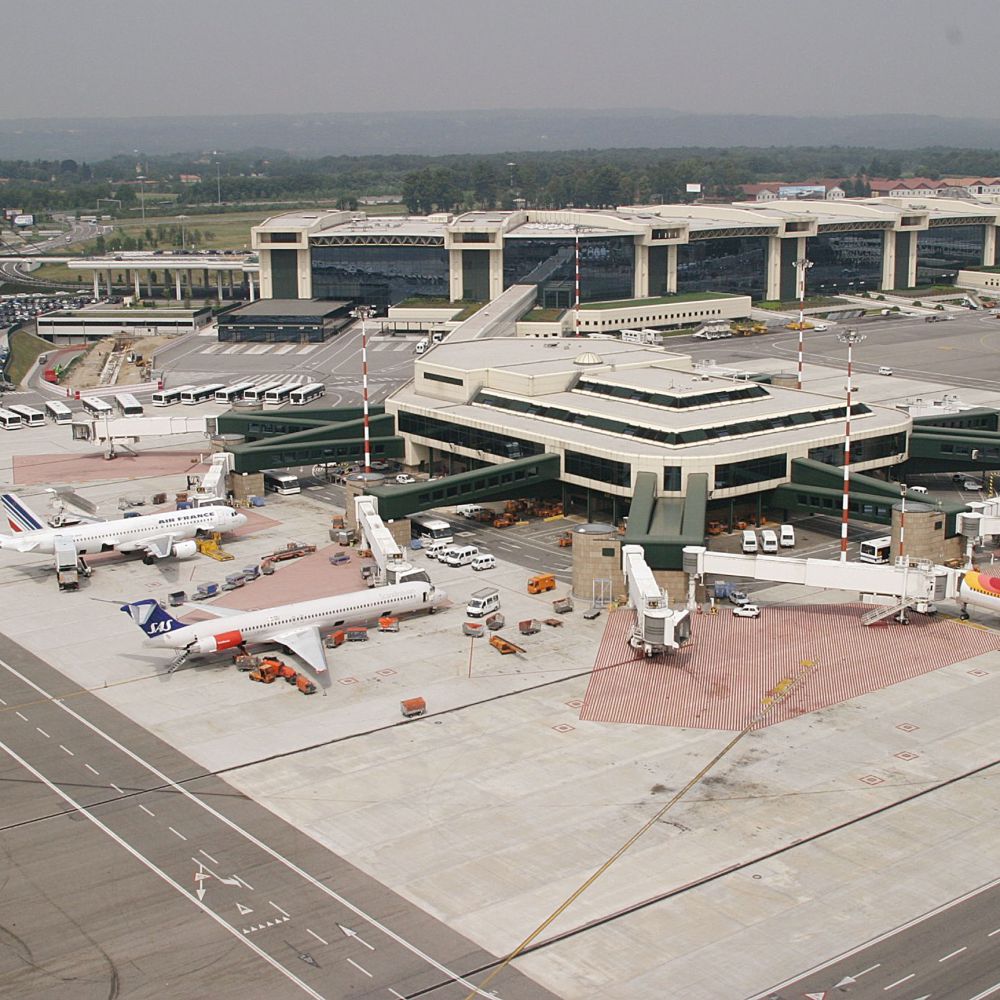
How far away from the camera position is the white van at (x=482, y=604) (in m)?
83.9

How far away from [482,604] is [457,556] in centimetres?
1255

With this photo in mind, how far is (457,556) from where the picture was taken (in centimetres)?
9638

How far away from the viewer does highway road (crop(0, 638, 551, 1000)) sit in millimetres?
46188

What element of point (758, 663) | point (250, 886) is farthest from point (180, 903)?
point (758, 663)

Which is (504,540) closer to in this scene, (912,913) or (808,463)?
(808,463)

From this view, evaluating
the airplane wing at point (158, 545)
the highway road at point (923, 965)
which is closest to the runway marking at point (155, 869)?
the highway road at point (923, 965)

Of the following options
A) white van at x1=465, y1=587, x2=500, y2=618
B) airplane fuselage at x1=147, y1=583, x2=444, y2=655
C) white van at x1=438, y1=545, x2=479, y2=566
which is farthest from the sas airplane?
white van at x1=438, y1=545, x2=479, y2=566

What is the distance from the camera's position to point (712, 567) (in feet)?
274

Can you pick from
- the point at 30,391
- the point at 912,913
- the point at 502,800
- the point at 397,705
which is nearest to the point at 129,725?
the point at 397,705

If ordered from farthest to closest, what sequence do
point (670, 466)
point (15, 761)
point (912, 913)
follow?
1. point (670, 466)
2. point (15, 761)
3. point (912, 913)

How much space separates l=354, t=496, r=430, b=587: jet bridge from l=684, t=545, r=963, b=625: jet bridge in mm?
18178

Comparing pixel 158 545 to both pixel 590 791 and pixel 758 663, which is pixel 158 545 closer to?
pixel 758 663

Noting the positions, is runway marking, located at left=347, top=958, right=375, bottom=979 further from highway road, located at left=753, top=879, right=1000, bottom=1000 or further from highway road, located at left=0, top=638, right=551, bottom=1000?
highway road, located at left=753, top=879, right=1000, bottom=1000

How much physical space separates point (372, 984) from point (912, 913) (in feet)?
67.4
